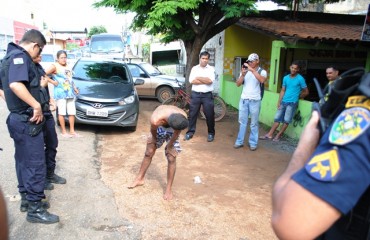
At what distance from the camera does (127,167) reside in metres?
5.05

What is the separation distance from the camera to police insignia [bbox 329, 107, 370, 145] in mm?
912

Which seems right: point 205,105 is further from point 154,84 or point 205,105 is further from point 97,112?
point 154,84

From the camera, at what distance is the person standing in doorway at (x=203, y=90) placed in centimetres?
658

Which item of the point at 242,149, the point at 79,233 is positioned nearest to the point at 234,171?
the point at 242,149

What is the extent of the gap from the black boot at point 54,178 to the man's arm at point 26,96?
131 centimetres

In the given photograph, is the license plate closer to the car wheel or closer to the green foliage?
the green foliage

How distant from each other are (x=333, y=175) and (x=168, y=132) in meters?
3.03

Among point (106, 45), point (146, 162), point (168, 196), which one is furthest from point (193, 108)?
point (106, 45)

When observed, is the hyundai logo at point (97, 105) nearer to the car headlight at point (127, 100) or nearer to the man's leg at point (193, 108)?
the car headlight at point (127, 100)

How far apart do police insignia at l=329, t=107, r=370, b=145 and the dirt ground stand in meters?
2.48

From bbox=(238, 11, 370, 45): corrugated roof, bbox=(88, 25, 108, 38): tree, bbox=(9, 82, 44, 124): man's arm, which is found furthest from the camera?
bbox=(88, 25, 108, 38): tree

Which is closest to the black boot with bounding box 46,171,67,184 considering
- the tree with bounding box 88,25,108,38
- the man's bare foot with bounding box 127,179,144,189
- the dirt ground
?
the dirt ground

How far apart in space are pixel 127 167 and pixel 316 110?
419cm

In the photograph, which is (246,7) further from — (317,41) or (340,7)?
(340,7)
